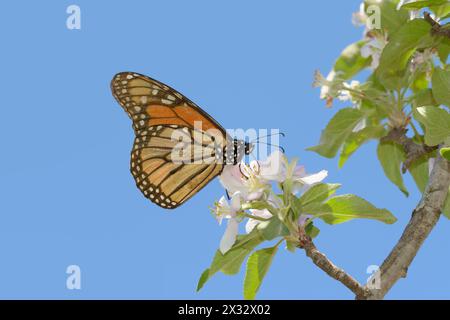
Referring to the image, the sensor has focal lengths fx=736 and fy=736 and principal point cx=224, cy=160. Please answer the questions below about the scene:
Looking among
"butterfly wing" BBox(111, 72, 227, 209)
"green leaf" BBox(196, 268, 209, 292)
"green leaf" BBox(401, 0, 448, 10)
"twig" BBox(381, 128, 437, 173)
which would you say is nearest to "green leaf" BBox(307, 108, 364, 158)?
"twig" BBox(381, 128, 437, 173)

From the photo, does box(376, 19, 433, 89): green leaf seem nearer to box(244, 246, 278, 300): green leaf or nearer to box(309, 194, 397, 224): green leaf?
box(309, 194, 397, 224): green leaf

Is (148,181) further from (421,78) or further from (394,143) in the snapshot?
(421,78)

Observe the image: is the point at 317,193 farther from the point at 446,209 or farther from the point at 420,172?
the point at 420,172

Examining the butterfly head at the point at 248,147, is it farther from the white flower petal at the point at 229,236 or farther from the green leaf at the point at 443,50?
the green leaf at the point at 443,50

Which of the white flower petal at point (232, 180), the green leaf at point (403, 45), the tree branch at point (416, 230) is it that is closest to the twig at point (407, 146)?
the green leaf at point (403, 45)

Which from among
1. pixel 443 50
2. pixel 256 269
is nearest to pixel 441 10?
pixel 443 50
